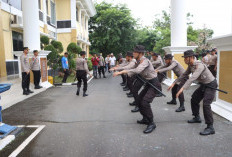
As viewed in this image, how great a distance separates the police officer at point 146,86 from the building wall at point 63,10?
18749mm

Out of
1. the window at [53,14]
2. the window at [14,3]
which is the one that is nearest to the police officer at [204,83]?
the window at [14,3]

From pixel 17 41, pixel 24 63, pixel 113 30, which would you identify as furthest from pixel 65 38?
pixel 24 63

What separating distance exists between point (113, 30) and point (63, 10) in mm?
8889

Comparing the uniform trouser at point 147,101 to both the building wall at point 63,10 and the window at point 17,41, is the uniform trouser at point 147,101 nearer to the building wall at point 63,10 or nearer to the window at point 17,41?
the window at point 17,41

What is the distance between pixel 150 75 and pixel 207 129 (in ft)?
5.36

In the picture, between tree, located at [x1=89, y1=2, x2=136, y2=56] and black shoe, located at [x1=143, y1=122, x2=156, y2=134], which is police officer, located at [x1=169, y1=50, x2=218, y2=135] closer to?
black shoe, located at [x1=143, y1=122, x2=156, y2=134]

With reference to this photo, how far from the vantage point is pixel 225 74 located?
5.90 meters

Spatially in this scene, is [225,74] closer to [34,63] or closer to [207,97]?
[207,97]

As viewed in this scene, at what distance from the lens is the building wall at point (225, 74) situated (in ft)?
18.7

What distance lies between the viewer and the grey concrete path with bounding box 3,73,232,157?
3.76m

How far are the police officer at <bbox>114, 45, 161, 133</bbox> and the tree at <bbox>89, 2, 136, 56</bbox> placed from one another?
25.2 meters

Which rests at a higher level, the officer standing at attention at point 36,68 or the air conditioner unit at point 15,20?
the air conditioner unit at point 15,20

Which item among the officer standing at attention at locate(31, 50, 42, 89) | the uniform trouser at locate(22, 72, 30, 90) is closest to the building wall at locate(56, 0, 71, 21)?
the officer standing at attention at locate(31, 50, 42, 89)

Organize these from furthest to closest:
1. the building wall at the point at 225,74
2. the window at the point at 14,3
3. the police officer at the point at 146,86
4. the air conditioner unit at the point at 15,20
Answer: the air conditioner unit at the point at 15,20, the window at the point at 14,3, the building wall at the point at 225,74, the police officer at the point at 146,86
